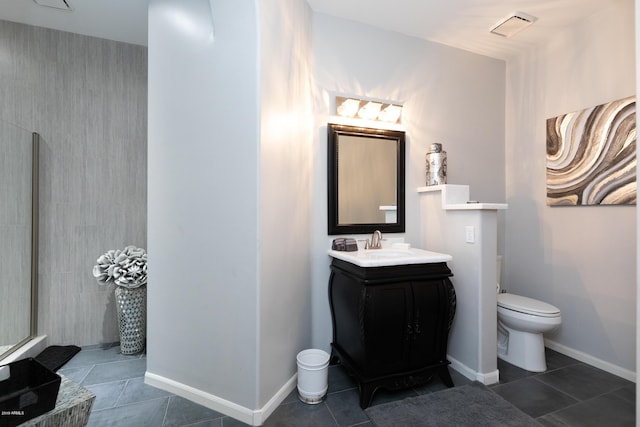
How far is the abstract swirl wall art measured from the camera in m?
2.06

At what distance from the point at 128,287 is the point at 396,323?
2004 millimetres

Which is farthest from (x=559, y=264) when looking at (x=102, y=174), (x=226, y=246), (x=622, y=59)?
(x=102, y=174)

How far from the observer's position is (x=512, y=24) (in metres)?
2.35

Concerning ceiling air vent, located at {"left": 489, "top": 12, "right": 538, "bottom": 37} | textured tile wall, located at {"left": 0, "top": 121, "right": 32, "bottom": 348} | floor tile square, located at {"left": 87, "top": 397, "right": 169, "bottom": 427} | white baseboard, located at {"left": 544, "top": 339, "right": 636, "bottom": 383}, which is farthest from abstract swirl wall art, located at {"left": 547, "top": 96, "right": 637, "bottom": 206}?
textured tile wall, located at {"left": 0, "top": 121, "right": 32, "bottom": 348}

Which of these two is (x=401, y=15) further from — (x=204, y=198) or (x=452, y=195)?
(x=204, y=198)

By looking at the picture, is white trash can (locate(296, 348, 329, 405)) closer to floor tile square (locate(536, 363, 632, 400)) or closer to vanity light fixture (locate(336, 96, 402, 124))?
floor tile square (locate(536, 363, 632, 400))

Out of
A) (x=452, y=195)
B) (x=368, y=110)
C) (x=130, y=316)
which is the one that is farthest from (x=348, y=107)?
(x=130, y=316)

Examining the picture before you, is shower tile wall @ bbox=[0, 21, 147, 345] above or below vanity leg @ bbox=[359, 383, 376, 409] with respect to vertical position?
above

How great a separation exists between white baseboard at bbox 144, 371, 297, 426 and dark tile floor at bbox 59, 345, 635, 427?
0.10 ft

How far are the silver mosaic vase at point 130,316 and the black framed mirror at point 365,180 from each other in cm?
162

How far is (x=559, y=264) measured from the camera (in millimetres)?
2475

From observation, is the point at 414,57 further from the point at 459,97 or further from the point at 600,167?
the point at 600,167

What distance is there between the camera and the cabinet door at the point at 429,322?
5.98ft

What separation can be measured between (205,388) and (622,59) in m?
3.60
